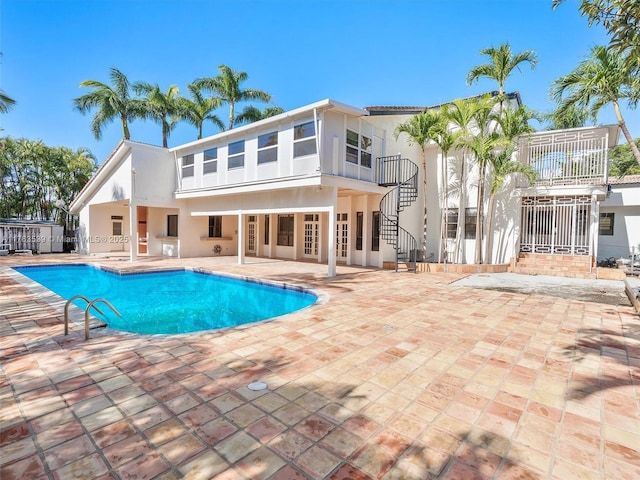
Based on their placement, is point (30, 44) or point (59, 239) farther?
point (59, 239)

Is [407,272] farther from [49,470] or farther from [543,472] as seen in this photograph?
[49,470]

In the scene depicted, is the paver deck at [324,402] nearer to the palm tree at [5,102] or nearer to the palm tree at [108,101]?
the palm tree at [5,102]

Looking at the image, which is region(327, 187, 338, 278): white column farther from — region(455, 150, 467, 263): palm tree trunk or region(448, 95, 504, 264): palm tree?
region(455, 150, 467, 263): palm tree trunk

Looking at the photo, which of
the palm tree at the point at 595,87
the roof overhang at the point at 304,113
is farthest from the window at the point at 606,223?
the roof overhang at the point at 304,113

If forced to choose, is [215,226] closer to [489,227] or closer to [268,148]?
[268,148]

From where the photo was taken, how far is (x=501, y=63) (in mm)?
11977

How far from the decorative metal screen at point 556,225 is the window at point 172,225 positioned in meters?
18.0

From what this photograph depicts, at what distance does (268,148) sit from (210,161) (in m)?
4.25

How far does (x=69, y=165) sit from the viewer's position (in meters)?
25.2

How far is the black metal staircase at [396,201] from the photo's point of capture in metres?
12.9

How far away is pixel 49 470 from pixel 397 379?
303cm

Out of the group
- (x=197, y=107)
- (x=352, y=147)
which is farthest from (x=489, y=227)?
(x=197, y=107)

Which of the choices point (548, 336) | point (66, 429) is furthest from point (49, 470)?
point (548, 336)

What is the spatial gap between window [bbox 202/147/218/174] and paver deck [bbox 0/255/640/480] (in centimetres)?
1057
